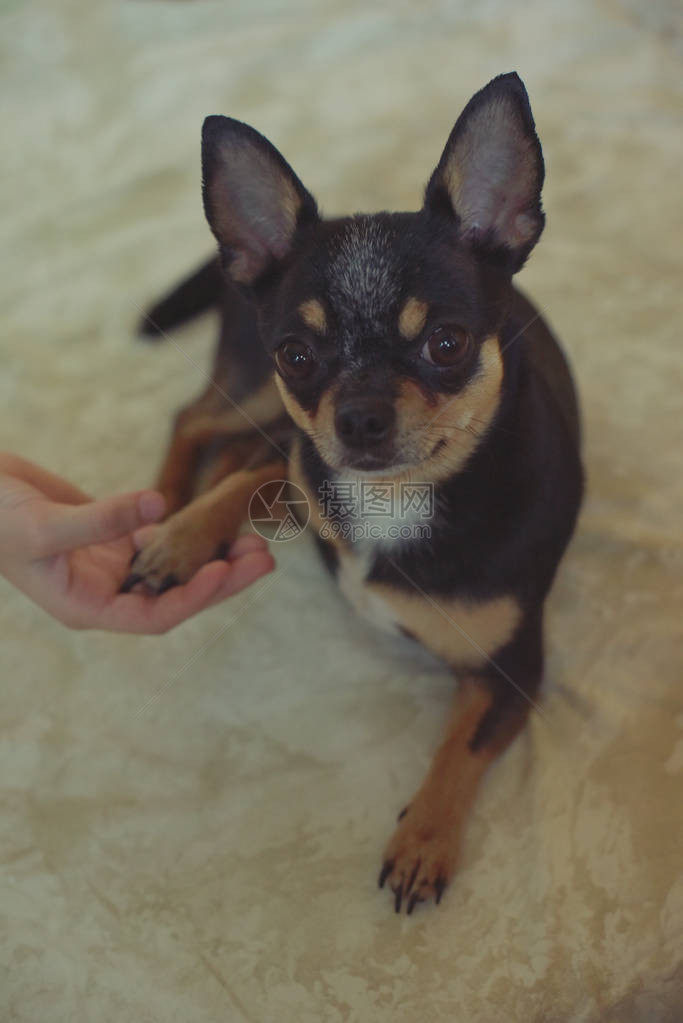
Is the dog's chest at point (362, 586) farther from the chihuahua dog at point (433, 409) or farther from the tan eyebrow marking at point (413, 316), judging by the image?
the tan eyebrow marking at point (413, 316)

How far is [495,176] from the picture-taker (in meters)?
1.25

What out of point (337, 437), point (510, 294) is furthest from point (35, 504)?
point (510, 294)

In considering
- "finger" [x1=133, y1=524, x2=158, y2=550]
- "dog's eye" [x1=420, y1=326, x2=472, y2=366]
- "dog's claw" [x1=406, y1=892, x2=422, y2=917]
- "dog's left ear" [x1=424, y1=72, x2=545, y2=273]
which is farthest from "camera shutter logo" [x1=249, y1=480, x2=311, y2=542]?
"dog's claw" [x1=406, y1=892, x2=422, y2=917]

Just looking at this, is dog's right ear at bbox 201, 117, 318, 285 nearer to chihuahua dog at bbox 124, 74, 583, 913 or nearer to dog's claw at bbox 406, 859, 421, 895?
chihuahua dog at bbox 124, 74, 583, 913

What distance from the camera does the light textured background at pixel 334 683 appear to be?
129cm

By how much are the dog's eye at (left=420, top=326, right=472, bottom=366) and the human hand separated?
504 millimetres

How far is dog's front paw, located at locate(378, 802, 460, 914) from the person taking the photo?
1.34m

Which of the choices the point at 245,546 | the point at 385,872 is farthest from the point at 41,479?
the point at 385,872

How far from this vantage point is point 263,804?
147 cm

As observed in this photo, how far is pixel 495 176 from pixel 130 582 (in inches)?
35.5

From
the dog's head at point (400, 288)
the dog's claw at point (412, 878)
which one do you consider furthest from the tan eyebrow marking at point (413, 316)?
the dog's claw at point (412, 878)

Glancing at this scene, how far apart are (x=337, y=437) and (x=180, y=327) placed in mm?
1173

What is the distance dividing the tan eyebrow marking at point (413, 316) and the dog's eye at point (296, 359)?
5.8 inches

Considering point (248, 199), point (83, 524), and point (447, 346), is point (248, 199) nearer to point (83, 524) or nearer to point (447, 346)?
point (447, 346)
